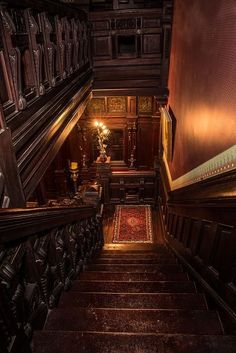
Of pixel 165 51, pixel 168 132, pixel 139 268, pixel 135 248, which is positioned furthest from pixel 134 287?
pixel 165 51

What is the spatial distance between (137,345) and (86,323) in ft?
1.45

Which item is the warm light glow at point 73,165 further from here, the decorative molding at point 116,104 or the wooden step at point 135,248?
the wooden step at point 135,248

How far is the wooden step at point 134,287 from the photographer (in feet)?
8.14

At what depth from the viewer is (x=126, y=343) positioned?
1.54 meters

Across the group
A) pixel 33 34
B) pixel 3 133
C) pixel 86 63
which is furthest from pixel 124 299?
pixel 86 63

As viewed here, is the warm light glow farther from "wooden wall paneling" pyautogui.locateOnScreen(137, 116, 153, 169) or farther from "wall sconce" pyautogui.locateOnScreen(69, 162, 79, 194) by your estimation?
"wooden wall paneling" pyautogui.locateOnScreen(137, 116, 153, 169)

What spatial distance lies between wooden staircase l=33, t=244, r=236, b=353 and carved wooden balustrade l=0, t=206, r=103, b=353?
16 centimetres

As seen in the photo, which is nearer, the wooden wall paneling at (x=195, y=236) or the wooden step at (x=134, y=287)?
the wooden step at (x=134, y=287)

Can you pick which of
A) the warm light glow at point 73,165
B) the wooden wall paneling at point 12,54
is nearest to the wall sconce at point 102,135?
the warm light glow at point 73,165

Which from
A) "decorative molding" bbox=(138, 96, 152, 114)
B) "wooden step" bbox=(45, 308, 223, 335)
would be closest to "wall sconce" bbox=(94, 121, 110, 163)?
"decorative molding" bbox=(138, 96, 152, 114)

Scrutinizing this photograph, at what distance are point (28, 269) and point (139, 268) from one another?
6.86 feet

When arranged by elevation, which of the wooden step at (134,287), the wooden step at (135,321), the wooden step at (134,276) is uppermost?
the wooden step at (135,321)

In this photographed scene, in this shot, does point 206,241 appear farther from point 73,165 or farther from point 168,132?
point 73,165

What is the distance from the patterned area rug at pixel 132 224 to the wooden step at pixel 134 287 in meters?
4.19
